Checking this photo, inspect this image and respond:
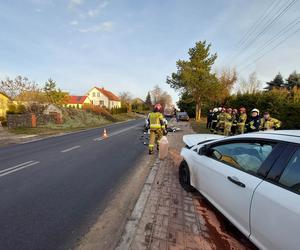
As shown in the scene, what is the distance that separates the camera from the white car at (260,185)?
201 cm

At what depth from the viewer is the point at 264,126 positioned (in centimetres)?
774

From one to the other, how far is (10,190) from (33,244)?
7.64 feet

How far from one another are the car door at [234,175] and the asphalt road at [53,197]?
6.65ft

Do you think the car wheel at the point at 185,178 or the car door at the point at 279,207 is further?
the car wheel at the point at 185,178

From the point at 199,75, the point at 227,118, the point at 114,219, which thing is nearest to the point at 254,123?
the point at 227,118

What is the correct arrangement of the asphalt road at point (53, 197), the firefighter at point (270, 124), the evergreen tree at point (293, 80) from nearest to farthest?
1. the asphalt road at point (53, 197)
2. the firefighter at point (270, 124)
3. the evergreen tree at point (293, 80)

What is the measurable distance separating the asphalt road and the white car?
2160 mm

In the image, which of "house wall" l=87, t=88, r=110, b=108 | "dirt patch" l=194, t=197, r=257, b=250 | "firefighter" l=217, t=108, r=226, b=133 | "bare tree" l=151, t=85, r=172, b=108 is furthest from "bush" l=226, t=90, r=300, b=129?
"bare tree" l=151, t=85, r=172, b=108

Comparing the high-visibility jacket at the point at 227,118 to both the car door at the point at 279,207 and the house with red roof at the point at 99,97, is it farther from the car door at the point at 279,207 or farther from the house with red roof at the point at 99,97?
the house with red roof at the point at 99,97

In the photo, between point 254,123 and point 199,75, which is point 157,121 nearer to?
point 254,123

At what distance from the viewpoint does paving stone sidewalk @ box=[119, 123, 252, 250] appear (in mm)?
2816

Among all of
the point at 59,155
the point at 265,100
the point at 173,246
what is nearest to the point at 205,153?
the point at 173,246

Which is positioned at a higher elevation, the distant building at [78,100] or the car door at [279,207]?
the distant building at [78,100]

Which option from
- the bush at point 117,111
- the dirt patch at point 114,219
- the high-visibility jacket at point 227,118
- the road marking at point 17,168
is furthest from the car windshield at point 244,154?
the bush at point 117,111
